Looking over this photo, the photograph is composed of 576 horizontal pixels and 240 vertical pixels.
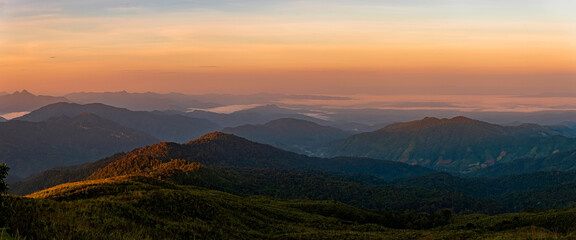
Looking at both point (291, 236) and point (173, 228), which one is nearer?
point (173, 228)

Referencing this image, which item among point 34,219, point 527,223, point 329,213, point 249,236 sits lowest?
point 329,213

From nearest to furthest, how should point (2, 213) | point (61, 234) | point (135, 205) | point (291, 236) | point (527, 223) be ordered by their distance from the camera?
point (61, 234)
point (2, 213)
point (135, 205)
point (291, 236)
point (527, 223)

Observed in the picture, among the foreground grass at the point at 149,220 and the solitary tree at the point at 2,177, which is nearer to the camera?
the foreground grass at the point at 149,220

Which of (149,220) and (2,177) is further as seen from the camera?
(149,220)

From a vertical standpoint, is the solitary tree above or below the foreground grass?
above

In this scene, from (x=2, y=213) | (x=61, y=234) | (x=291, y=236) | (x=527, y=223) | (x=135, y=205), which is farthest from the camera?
(x=527, y=223)

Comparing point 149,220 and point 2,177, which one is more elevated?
point 2,177

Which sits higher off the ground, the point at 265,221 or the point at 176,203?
the point at 176,203

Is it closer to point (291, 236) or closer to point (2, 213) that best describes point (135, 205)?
point (291, 236)

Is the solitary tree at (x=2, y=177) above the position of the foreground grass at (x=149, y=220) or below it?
above

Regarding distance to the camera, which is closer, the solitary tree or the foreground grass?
the foreground grass

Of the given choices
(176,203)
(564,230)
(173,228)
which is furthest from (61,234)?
(564,230)
